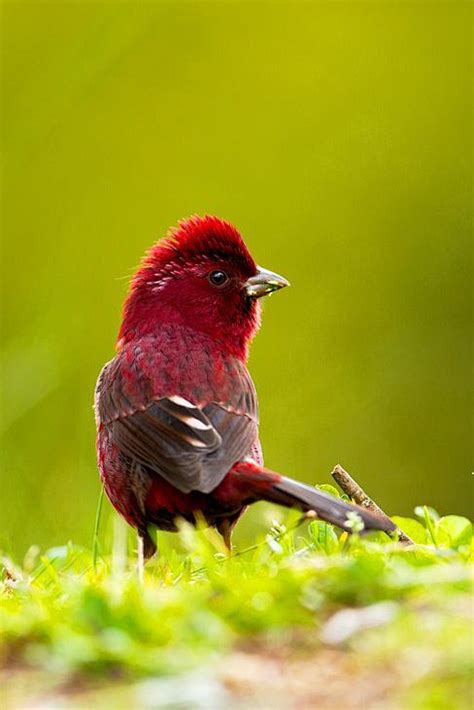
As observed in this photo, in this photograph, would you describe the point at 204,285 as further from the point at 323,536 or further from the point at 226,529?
the point at 323,536

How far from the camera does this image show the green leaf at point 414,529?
4.42 meters

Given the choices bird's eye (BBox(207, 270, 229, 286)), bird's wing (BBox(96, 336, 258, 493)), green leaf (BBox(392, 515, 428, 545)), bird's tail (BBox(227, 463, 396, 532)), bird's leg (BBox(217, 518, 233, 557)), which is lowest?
green leaf (BBox(392, 515, 428, 545))

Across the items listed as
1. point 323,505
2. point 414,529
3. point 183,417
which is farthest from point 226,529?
point 323,505

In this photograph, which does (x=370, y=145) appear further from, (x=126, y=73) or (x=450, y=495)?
(x=450, y=495)

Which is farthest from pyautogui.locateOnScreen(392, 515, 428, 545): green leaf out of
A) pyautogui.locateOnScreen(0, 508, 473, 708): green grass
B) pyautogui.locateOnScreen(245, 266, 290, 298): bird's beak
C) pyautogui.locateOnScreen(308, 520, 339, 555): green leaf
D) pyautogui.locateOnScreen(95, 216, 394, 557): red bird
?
pyautogui.locateOnScreen(245, 266, 290, 298): bird's beak

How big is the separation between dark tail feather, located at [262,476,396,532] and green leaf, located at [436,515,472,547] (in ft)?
0.96

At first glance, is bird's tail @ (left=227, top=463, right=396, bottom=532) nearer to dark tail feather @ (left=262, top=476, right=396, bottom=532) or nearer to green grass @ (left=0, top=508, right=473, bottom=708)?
dark tail feather @ (left=262, top=476, right=396, bottom=532)

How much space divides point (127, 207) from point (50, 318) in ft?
7.05

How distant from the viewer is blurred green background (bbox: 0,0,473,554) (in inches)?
427

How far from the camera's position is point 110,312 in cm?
1098

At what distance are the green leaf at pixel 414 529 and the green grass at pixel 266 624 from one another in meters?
0.82

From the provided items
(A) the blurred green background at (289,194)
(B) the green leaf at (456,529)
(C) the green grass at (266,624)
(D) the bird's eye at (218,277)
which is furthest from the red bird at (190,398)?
(A) the blurred green background at (289,194)

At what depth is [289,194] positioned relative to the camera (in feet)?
40.2

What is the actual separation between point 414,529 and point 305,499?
578 mm
